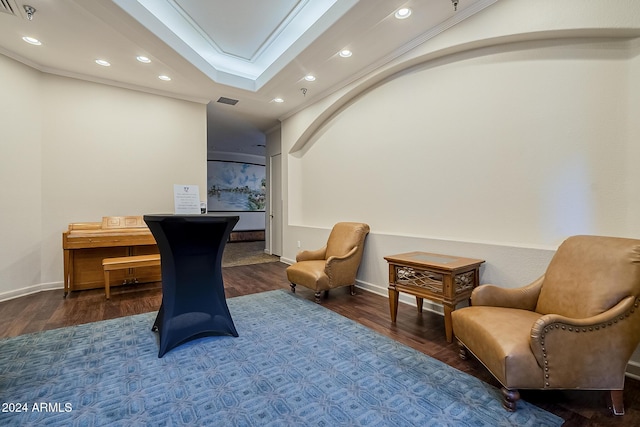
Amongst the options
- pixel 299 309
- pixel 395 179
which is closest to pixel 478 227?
pixel 395 179

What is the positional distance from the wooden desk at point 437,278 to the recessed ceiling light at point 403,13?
7.87 ft

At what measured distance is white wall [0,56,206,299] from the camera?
12.1 ft

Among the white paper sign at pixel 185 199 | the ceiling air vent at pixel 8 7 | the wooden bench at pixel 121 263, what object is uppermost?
the ceiling air vent at pixel 8 7

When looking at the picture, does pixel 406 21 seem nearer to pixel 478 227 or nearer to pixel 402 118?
pixel 402 118

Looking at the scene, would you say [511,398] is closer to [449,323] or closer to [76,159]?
[449,323]

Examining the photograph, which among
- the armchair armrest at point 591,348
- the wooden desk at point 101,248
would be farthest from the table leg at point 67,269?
the armchair armrest at point 591,348

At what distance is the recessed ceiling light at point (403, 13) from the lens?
108 inches

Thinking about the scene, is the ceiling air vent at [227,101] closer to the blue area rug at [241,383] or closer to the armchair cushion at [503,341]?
the blue area rug at [241,383]

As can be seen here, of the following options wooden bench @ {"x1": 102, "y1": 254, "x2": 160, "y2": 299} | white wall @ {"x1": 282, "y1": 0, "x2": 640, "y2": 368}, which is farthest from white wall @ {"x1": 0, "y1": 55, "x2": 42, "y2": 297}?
white wall @ {"x1": 282, "y1": 0, "x2": 640, "y2": 368}

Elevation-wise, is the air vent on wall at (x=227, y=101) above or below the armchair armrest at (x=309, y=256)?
above

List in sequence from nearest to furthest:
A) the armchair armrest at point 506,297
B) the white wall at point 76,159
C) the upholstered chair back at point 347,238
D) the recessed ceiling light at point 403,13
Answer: the armchair armrest at point 506,297 → the recessed ceiling light at point 403,13 → the white wall at point 76,159 → the upholstered chair back at point 347,238

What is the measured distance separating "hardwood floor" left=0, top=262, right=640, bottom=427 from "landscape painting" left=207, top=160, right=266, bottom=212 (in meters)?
5.50

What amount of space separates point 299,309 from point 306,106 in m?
3.63

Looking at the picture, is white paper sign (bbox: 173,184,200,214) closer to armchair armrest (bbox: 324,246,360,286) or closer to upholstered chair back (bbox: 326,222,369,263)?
armchair armrest (bbox: 324,246,360,286)
